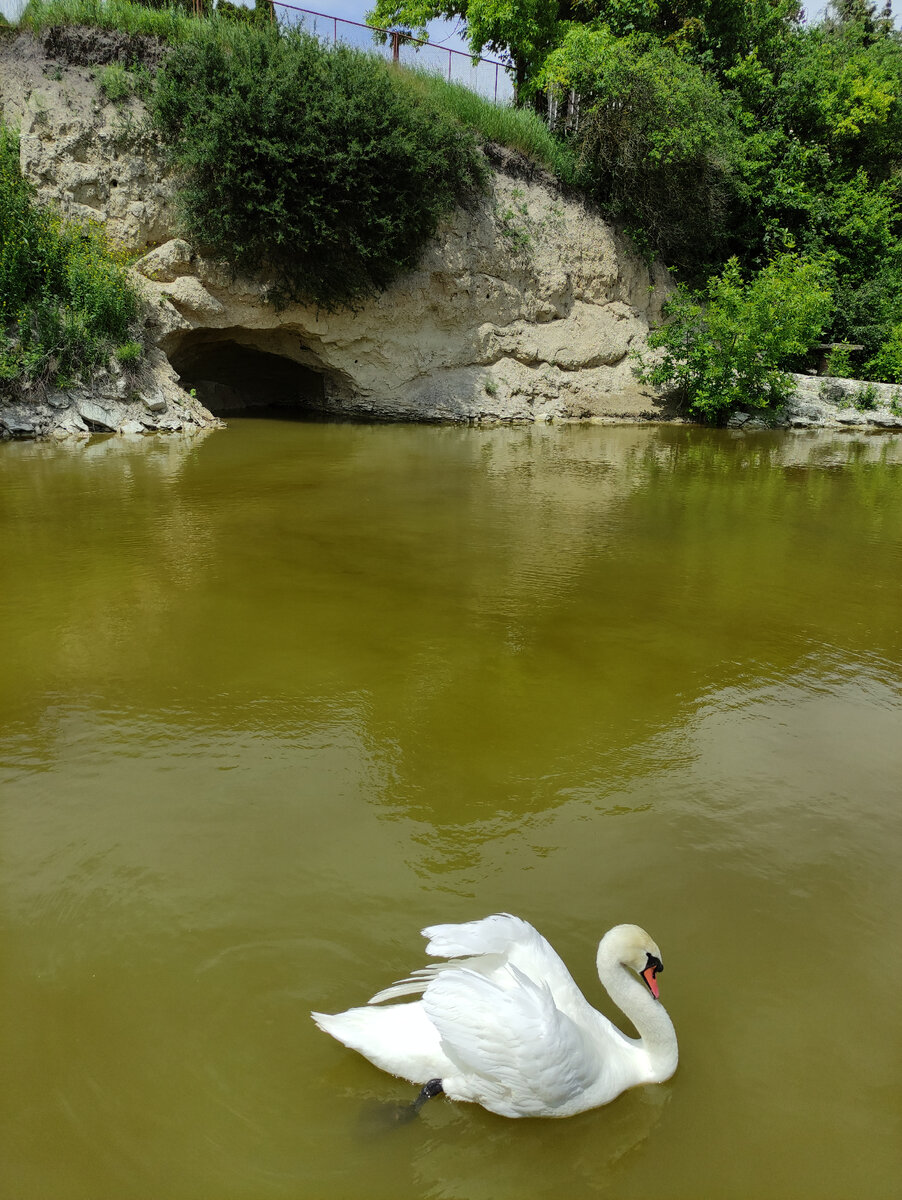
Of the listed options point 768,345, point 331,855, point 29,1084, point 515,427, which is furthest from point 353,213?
point 29,1084

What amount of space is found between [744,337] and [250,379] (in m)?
12.3

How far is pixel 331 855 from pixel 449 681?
5.66ft

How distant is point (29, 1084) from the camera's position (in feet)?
7.63

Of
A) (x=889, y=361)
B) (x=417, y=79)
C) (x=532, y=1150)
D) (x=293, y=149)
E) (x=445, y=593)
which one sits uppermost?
(x=417, y=79)

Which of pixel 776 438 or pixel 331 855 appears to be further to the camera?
pixel 776 438

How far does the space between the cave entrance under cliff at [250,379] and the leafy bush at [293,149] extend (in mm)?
2820

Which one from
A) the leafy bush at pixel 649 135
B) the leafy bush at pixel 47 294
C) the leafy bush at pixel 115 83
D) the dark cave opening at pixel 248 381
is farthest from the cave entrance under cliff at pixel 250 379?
the leafy bush at pixel 649 135

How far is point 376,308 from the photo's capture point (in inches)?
706

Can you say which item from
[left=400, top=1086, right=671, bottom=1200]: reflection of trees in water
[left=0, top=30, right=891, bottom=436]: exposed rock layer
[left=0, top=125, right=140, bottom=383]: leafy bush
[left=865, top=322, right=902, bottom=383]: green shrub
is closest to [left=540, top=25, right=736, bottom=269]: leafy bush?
[left=0, top=30, right=891, bottom=436]: exposed rock layer

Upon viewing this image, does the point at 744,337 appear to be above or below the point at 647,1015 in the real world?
above

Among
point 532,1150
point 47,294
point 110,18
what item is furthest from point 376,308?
point 532,1150

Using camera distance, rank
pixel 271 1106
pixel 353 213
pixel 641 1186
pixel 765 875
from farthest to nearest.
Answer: pixel 353 213
pixel 765 875
pixel 271 1106
pixel 641 1186

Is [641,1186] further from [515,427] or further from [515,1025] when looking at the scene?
[515,427]

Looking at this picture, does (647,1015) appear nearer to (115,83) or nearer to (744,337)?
(744,337)
